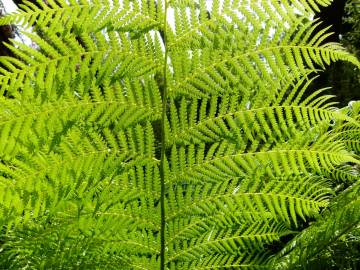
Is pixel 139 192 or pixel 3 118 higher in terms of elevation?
pixel 3 118

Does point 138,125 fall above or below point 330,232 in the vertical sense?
above

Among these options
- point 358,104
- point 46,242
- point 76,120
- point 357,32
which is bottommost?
point 357,32

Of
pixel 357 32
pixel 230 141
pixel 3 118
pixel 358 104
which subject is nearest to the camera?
pixel 3 118

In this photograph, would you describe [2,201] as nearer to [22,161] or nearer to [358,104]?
[22,161]

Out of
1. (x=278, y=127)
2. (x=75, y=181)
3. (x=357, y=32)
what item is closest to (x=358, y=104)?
(x=278, y=127)

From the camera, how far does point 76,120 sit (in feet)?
2.31

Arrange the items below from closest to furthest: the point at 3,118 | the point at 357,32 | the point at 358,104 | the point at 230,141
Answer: the point at 3,118 < the point at 230,141 < the point at 358,104 < the point at 357,32

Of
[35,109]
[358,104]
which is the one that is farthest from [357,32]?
[35,109]

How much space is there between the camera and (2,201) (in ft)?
2.23

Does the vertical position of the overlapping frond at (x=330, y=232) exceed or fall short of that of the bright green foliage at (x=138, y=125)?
it falls short

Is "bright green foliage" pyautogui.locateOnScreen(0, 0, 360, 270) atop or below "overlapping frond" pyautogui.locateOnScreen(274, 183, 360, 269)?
atop

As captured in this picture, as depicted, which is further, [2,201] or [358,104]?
[358,104]

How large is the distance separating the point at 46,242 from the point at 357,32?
383 inches

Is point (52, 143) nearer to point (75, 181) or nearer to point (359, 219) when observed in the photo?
point (75, 181)
